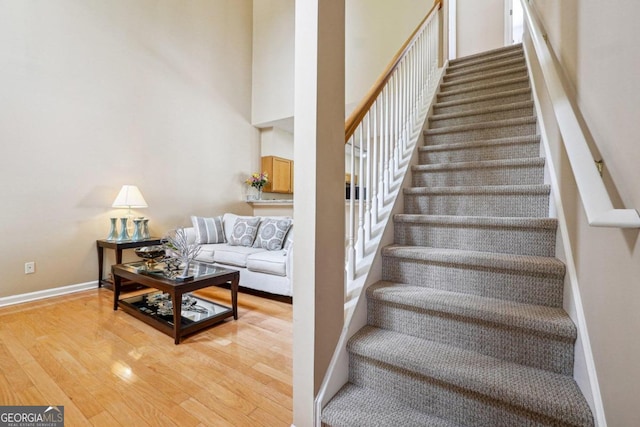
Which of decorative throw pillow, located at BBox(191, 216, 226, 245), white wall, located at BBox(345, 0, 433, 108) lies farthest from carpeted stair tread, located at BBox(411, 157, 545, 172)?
decorative throw pillow, located at BBox(191, 216, 226, 245)

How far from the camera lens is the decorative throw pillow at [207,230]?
13.6 ft

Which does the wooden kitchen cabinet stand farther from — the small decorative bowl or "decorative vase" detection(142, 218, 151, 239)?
the small decorative bowl

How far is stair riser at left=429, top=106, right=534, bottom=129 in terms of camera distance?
219 centimetres

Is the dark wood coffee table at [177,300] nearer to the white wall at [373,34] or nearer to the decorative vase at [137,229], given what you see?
the decorative vase at [137,229]

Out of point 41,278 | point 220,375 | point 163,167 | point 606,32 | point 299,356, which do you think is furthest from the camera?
point 163,167

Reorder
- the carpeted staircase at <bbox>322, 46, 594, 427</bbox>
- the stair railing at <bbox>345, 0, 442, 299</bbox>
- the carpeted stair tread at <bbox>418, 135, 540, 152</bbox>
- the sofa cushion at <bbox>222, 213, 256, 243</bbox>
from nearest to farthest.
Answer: the carpeted staircase at <bbox>322, 46, 594, 427</bbox> → the stair railing at <bbox>345, 0, 442, 299</bbox> → the carpeted stair tread at <bbox>418, 135, 540, 152</bbox> → the sofa cushion at <bbox>222, 213, 256, 243</bbox>

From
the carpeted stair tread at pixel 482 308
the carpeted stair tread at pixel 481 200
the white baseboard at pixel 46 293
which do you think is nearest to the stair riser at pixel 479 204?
the carpeted stair tread at pixel 481 200

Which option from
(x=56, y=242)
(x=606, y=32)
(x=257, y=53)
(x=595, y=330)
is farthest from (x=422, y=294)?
(x=257, y=53)

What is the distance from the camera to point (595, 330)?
0.92 metres

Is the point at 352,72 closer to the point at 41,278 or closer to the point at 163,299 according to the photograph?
the point at 163,299

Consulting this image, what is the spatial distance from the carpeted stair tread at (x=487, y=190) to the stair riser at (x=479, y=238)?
0.92 feet

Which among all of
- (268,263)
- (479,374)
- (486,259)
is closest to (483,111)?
(486,259)

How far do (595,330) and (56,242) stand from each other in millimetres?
4516

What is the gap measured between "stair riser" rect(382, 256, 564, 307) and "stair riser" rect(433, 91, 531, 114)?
174 centimetres
